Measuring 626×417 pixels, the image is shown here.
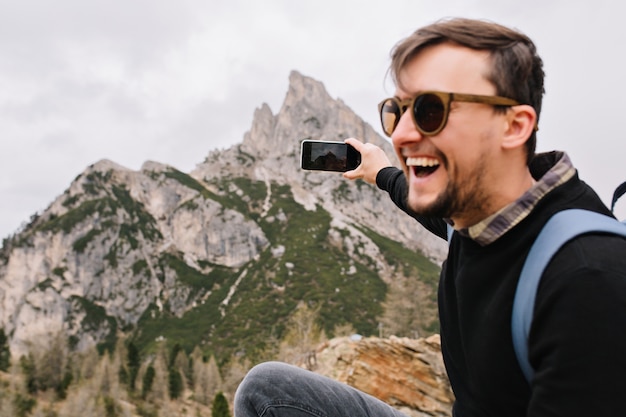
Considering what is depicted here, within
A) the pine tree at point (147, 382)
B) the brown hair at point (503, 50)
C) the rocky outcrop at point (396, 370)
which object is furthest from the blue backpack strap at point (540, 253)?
the pine tree at point (147, 382)

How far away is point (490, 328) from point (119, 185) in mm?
151060

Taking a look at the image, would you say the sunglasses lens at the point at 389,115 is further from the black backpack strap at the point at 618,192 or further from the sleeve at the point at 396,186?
the black backpack strap at the point at 618,192

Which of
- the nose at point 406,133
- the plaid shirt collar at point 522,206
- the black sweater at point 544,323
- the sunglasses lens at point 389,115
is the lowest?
the black sweater at point 544,323

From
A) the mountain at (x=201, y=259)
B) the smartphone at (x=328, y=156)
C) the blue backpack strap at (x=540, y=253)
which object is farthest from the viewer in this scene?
the mountain at (x=201, y=259)

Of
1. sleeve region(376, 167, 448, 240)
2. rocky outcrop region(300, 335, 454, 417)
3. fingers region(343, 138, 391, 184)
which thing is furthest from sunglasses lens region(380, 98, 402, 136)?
rocky outcrop region(300, 335, 454, 417)

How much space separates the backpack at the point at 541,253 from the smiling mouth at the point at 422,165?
521 millimetres

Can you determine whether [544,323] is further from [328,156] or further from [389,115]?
[328,156]

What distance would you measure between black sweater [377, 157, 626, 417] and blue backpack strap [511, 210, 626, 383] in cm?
3

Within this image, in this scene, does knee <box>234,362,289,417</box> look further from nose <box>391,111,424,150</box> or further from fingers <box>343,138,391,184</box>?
fingers <box>343,138,391,184</box>

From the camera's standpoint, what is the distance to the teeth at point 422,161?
1848 mm

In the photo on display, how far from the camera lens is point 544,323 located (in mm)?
1309

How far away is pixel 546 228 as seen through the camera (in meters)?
1.46

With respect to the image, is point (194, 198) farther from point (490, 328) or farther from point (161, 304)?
point (490, 328)

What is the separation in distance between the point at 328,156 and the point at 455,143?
6.74 feet
